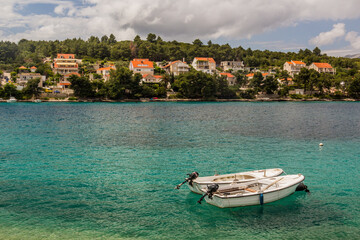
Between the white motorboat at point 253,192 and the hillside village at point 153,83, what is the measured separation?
10737cm

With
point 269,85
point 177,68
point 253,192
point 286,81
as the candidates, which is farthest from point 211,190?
point 286,81

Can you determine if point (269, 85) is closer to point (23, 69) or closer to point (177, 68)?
Result: point (177, 68)

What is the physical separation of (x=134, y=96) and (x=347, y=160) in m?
106

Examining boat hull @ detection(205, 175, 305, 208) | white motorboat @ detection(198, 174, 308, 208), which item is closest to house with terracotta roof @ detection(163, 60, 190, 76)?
white motorboat @ detection(198, 174, 308, 208)

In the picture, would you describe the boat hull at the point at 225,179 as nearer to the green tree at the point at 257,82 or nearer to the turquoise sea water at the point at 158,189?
the turquoise sea water at the point at 158,189

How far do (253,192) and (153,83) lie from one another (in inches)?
4807

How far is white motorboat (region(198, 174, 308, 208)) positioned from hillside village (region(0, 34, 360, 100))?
107m

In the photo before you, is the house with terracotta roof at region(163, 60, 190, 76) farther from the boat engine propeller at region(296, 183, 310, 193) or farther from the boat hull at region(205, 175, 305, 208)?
the boat hull at region(205, 175, 305, 208)

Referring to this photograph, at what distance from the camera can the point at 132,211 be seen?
15.5 metres

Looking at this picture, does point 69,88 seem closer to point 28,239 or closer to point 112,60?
point 112,60

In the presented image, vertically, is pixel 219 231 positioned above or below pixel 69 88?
below

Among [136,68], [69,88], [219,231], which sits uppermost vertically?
[136,68]

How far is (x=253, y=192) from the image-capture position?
16562 mm

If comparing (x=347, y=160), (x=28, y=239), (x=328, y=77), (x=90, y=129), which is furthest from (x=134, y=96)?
(x=28, y=239)
